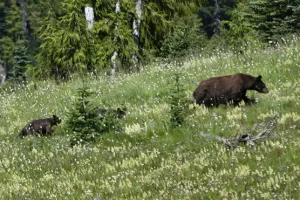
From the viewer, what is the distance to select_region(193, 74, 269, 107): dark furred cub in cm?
1255

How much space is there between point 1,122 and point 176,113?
25.4 feet

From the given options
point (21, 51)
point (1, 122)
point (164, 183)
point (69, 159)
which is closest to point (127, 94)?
point (1, 122)

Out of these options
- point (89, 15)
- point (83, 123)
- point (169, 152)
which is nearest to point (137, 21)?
point (89, 15)

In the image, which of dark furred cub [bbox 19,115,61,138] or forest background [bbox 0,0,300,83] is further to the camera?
forest background [bbox 0,0,300,83]

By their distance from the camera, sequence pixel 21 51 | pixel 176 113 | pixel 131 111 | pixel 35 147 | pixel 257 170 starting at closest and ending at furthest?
1. pixel 257 170
2. pixel 176 113
3. pixel 35 147
4. pixel 131 111
5. pixel 21 51

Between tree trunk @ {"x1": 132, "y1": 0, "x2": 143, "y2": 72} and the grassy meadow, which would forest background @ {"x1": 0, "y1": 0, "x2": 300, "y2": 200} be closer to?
the grassy meadow

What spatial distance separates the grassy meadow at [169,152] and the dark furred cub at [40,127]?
26cm

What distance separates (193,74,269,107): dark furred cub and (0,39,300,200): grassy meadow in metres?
0.31

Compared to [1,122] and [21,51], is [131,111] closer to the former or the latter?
[1,122]

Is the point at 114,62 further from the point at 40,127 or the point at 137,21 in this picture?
the point at 40,127

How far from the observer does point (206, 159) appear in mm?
8938

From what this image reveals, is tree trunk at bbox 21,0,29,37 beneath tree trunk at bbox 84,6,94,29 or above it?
beneath

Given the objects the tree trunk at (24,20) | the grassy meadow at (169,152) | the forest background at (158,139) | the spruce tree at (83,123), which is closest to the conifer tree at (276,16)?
the forest background at (158,139)

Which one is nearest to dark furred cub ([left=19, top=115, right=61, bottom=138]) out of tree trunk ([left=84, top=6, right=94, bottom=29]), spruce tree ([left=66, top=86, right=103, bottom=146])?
spruce tree ([left=66, top=86, right=103, bottom=146])
